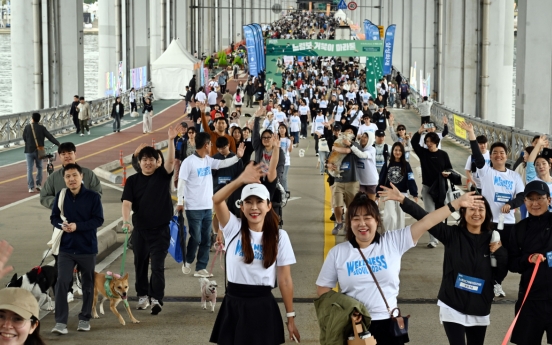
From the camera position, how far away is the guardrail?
116ft

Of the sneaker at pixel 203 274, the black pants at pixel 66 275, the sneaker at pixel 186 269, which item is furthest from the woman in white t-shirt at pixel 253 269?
the sneaker at pixel 186 269

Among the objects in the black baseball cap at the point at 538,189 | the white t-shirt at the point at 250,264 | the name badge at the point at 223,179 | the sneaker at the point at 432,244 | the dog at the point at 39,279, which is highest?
the black baseball cap at the point at 538,189

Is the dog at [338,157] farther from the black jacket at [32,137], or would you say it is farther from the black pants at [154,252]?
the black jacket at [32,137]

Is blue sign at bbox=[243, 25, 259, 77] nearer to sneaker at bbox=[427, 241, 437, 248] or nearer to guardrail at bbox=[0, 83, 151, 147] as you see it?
guardrail at bbox=[0, 83, 151, 147]

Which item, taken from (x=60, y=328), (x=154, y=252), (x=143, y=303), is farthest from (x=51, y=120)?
(x=60, y=328)

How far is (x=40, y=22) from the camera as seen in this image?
133 feet

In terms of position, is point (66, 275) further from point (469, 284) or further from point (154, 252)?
point (469, 284)

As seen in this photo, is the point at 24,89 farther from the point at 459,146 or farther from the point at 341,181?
the point at 341,181

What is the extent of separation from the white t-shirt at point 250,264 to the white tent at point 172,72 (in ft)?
193

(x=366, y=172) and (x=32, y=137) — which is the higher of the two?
(x=32, y=137)

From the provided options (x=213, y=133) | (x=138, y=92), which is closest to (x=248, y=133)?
(x=213, y=133)

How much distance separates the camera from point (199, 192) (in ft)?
41.3

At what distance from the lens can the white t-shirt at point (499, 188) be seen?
11.7m

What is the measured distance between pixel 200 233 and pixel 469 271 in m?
5.97
